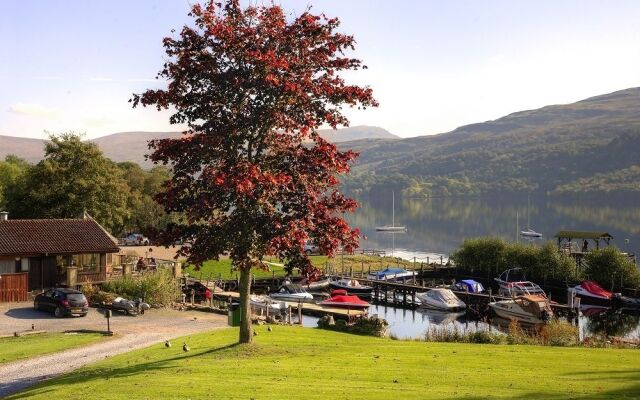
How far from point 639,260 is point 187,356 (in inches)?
3896

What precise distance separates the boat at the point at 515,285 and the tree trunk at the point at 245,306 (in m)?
41.3

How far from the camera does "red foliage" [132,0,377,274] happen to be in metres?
19.8

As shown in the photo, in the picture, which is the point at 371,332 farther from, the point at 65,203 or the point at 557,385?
the point at 65,203

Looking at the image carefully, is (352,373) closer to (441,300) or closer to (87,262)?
(87,262)

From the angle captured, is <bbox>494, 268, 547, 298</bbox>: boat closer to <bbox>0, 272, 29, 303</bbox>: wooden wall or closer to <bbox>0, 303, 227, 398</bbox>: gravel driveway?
<bbox>0, 303, 227, 398</bbox>: gravel driveway

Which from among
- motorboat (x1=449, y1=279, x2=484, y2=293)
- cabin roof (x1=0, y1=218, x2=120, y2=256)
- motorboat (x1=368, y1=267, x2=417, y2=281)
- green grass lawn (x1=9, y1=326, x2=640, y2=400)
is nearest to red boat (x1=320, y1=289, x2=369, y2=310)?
motorboat (x1=449, y1=279, x2=484, y2=293)

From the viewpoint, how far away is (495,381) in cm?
1794

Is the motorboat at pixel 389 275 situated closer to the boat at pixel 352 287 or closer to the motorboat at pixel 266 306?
the boat at pixel 352 287

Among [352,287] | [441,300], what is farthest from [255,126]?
[352,287]

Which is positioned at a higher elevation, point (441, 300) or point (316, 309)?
point (316, 309)

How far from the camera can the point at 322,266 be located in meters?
77.4

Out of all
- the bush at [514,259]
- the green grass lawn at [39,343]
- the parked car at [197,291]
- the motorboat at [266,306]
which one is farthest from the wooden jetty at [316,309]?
the bush at [514,259]

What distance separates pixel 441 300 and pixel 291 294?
1487 centimetres

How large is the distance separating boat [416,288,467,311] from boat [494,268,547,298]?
5.48 meters
